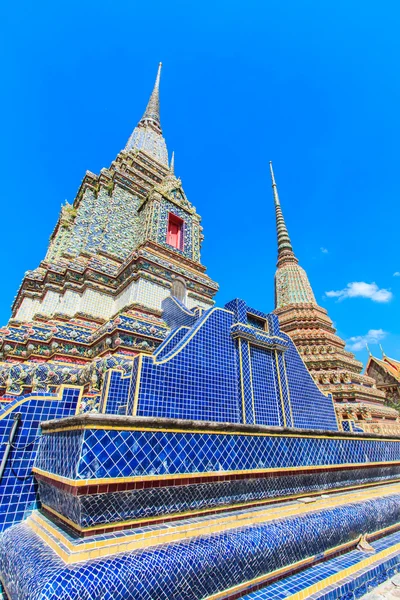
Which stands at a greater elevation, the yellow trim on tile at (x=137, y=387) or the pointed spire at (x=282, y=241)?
the pointed spire at (x=282, y=241)

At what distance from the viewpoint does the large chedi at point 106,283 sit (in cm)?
738

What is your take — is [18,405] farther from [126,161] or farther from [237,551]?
[126,161]

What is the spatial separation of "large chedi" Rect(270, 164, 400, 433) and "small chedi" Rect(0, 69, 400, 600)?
431 centimetres

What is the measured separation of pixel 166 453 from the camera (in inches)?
102

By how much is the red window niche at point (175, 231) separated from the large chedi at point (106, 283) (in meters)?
0.04

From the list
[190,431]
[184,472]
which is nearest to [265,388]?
[190,431]

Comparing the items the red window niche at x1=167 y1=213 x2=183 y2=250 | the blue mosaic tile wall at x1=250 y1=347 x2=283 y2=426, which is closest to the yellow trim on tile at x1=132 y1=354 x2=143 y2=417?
the blue mosaic tile wall at x1=250 y1=347 x2=283 y2=426

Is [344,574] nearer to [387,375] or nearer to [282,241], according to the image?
[387,375]

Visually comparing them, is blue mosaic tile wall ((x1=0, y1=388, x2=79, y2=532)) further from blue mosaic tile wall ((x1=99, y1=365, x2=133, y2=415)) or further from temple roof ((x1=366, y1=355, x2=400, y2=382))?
temple roof ((x1=366, y1=355, x2=400, y2=382))

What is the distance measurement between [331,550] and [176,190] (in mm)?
13239

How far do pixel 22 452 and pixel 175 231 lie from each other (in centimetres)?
1063

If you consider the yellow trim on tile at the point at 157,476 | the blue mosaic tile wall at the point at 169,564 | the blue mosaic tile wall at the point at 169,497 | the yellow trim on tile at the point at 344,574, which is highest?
the yellow trim on tile at the point at 157,476

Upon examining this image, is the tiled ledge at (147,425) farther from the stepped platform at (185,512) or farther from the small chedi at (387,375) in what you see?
the small chedi at (387,375)

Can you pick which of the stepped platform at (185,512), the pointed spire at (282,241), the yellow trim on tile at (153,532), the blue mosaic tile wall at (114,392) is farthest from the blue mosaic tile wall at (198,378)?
the pointed spire at (282,241)
